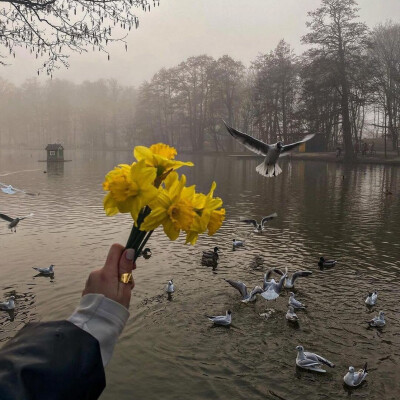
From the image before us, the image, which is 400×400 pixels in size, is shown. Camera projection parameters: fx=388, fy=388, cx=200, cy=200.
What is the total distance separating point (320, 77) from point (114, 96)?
252ft

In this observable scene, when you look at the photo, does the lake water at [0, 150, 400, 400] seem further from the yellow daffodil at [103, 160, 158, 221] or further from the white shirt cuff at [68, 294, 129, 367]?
the yellow daffodil at [103, 160, 158, 221]

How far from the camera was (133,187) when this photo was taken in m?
1.36

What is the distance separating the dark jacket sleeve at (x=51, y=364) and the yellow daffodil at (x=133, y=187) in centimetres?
46

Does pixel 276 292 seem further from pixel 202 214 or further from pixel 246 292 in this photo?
pixel 202 214

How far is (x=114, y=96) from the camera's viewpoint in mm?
114312

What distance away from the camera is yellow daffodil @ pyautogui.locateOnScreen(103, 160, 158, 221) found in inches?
53.4

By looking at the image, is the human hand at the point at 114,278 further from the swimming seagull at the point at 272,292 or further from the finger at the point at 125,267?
the swimming seagull at the point at 272,292

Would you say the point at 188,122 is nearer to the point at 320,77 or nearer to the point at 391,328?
the point at 320,77

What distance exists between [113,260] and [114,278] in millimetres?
67

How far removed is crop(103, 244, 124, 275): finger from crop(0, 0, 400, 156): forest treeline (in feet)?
130

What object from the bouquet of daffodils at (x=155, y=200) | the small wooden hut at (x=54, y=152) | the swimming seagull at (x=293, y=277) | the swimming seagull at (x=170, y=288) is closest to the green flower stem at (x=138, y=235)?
the bouquet of daffodils at (x=155, y=200)

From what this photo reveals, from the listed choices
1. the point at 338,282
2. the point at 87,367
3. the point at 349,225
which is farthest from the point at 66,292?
the point at 349,225

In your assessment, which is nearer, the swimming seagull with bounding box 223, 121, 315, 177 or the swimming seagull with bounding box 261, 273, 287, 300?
the swimming seagull with bounding box 223, 121, 315, 177

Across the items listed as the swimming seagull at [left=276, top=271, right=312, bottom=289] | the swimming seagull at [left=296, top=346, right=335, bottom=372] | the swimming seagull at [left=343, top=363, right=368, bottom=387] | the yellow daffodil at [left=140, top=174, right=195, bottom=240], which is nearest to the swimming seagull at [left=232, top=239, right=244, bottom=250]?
the swimming seagull at [left=276, top=271, right=312, bottom=289]
